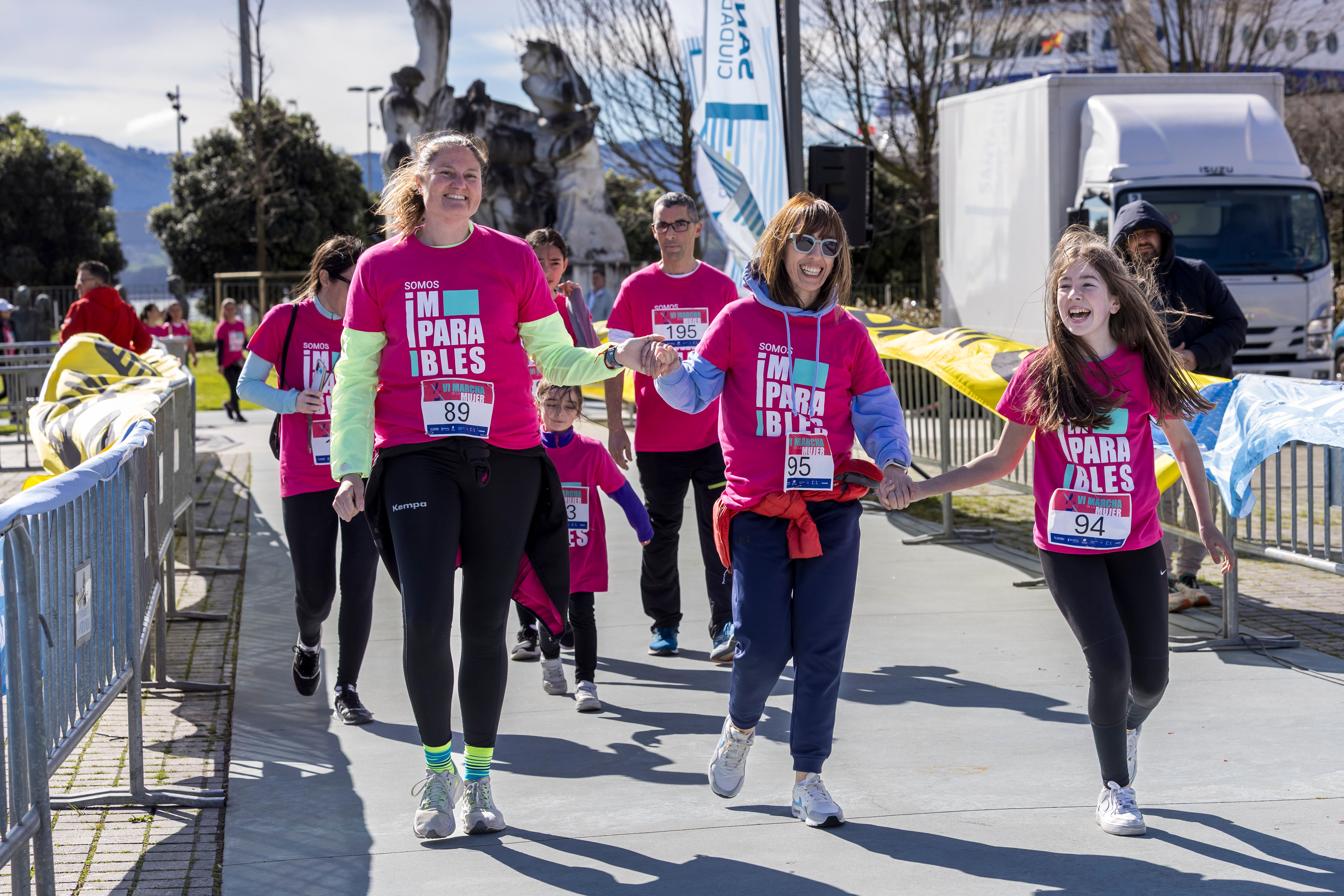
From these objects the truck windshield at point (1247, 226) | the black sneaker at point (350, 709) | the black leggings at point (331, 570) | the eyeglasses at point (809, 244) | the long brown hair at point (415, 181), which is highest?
the truck windshield at point (1247, 226)

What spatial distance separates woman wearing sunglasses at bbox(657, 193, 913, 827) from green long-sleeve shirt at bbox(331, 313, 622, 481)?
0.26 metres

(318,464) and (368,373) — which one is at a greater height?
(368,373)

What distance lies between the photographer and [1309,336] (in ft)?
48.3

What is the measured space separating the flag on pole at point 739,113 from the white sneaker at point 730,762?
8.47 meters

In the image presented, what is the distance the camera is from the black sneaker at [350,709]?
17.5 ft

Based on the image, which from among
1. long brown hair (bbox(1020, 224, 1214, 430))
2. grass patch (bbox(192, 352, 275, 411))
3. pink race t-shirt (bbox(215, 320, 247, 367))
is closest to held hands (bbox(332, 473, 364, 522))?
long brown hair (bbox(1020, 224, 1214, 430))

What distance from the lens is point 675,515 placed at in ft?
20.4

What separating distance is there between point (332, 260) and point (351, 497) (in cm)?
182

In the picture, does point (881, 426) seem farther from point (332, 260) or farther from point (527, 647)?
point (527, 647)

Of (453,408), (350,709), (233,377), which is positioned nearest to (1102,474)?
(453,408)

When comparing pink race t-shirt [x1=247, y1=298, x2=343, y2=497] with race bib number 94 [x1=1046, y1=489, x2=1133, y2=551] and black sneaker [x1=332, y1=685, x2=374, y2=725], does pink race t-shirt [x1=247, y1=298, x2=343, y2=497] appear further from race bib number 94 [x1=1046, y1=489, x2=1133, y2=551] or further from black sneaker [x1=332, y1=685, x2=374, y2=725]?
race bib number 94 [x1=1046, y1=489, x2=1133, y2=551]

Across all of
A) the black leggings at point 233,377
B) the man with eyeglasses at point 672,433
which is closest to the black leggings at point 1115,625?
A: the man with eyeglasses at point 672,433

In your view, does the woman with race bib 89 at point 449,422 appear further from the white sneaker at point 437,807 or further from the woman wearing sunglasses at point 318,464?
the woman wearing sunglasses at point 318,464

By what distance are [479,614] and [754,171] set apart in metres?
9.19
